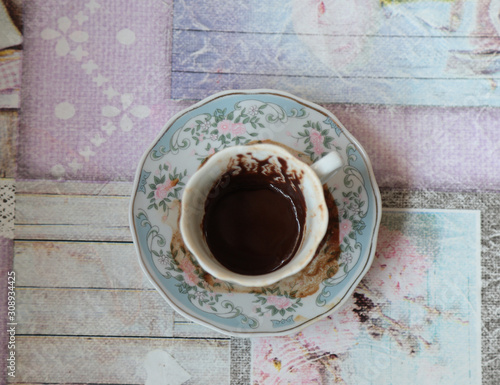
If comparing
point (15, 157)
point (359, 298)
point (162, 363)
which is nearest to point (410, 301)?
point (359, 298)

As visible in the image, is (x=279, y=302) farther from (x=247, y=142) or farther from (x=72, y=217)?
(x=72, y=217)

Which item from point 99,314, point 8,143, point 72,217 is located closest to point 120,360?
point 99,314

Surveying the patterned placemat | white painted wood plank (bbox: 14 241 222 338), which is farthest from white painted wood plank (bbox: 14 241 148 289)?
the patterned placemat

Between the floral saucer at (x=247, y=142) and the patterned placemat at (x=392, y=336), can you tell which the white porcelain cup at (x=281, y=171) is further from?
the patterned placemat at (x=392, y=336)

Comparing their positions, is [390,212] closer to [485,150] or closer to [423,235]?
[423,235]

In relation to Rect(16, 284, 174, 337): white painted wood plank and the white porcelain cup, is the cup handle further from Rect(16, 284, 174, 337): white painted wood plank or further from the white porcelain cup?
Rect(16, 284, 174, 337): white painted wood plank
